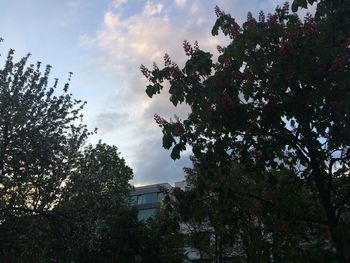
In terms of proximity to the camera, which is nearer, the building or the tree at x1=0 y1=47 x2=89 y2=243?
the tree at x1=0 y1=47 x2=89 y2=243

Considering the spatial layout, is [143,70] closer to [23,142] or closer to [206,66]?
[206,66]

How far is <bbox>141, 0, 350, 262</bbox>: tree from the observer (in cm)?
854

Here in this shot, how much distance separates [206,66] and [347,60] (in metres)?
2.67

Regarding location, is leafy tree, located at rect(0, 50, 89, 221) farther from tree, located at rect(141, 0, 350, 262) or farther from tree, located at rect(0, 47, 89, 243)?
tree, located at rect(141, 0, 350, 262)

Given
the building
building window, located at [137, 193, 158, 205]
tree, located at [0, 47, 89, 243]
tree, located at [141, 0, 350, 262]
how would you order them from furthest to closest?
1. building window, located at [137, 193, 158, 205]
2. the building
3. tree, located at [0, 47, 89, 243]
4. tree, located at [141, 0, 350, 262]

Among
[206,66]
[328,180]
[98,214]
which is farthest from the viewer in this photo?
[98,214]

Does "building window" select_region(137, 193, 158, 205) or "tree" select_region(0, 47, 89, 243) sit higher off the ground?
"building window" select_region(137, 193, 158, 205)

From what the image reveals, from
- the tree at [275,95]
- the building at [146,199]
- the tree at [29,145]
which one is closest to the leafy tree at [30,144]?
the tree at [29,145]

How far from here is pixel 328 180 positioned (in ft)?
32.1

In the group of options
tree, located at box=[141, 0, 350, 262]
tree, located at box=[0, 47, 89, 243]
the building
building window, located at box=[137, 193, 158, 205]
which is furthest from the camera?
building window, located at box=[137, 193, 158, 205]

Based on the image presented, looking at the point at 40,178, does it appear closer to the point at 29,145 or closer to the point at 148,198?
the point at 29,145

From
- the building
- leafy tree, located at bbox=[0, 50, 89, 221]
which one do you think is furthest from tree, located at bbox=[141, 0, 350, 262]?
the building

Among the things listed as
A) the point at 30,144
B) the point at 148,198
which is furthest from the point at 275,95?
the point at 148,198

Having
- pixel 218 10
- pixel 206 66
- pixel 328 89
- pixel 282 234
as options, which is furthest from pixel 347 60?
pixel 282 234
